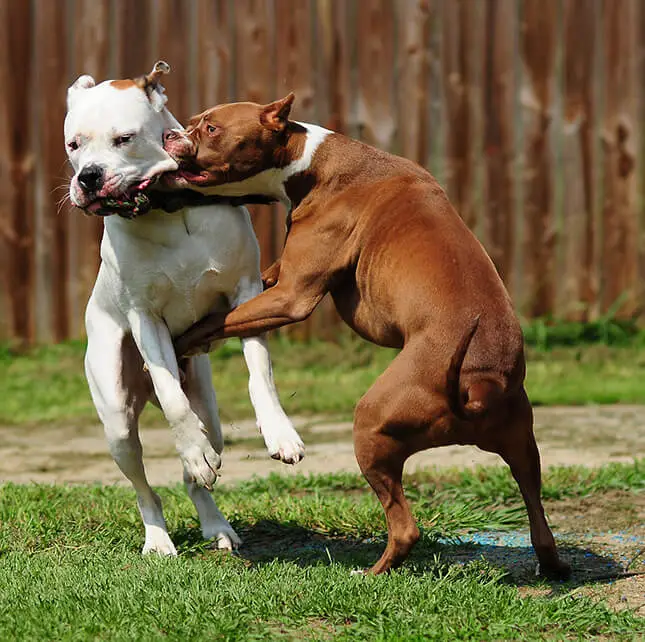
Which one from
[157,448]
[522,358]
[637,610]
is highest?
[522,358]

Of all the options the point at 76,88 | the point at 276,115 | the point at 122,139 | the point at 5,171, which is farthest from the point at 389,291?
the point at 5,171

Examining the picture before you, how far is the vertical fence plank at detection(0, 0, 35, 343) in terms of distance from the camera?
9.41 m

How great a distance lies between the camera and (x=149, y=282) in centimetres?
504

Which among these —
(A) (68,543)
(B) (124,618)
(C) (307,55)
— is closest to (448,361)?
(B) (124,618)

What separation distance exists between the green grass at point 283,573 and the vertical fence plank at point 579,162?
3.38 m

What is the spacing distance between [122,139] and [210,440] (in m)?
1.39

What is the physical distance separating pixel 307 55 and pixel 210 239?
469 cm

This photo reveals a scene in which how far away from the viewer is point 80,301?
955 cm

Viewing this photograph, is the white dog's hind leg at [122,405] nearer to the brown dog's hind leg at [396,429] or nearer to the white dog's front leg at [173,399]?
the white dog's front leg at [173,399]

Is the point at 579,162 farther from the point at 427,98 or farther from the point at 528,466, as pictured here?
the point at 528,466

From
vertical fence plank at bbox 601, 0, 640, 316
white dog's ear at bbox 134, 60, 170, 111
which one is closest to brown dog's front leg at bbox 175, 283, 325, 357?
white dog's ear at bbox 134, 60, 170, 111

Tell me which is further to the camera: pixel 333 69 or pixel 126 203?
pixel 333 69

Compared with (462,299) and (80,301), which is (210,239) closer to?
(462,299)

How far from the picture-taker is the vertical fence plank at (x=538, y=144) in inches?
370
